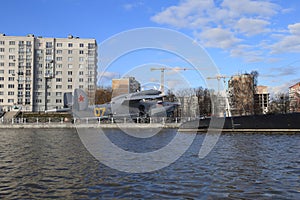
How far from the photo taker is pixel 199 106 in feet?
235

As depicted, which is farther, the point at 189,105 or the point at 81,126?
the point at 189,105

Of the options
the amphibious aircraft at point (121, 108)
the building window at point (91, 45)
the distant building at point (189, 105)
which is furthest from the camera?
the building window at point (91, 45)

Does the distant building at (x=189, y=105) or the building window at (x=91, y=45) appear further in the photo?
the building window at (x=91, y=45)

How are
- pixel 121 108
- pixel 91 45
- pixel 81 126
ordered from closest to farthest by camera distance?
pixel 81 126 → pixel 121 108 → pixel 91 45

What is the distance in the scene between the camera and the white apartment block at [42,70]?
92062 millimetres

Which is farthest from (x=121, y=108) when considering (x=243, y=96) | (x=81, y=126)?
(x=243, y=96)

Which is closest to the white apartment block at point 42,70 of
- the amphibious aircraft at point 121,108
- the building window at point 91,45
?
the building window at point 91,45

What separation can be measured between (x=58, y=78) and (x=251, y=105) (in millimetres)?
61333

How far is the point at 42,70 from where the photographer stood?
314 ft

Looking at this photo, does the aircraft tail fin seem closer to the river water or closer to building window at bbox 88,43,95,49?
the river water

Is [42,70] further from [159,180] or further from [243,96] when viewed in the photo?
[159,180]

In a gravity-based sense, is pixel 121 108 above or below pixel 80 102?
below

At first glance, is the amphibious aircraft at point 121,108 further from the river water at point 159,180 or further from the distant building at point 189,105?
the river water at point 159,180

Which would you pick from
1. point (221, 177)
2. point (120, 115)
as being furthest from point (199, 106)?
point (221, 177)
